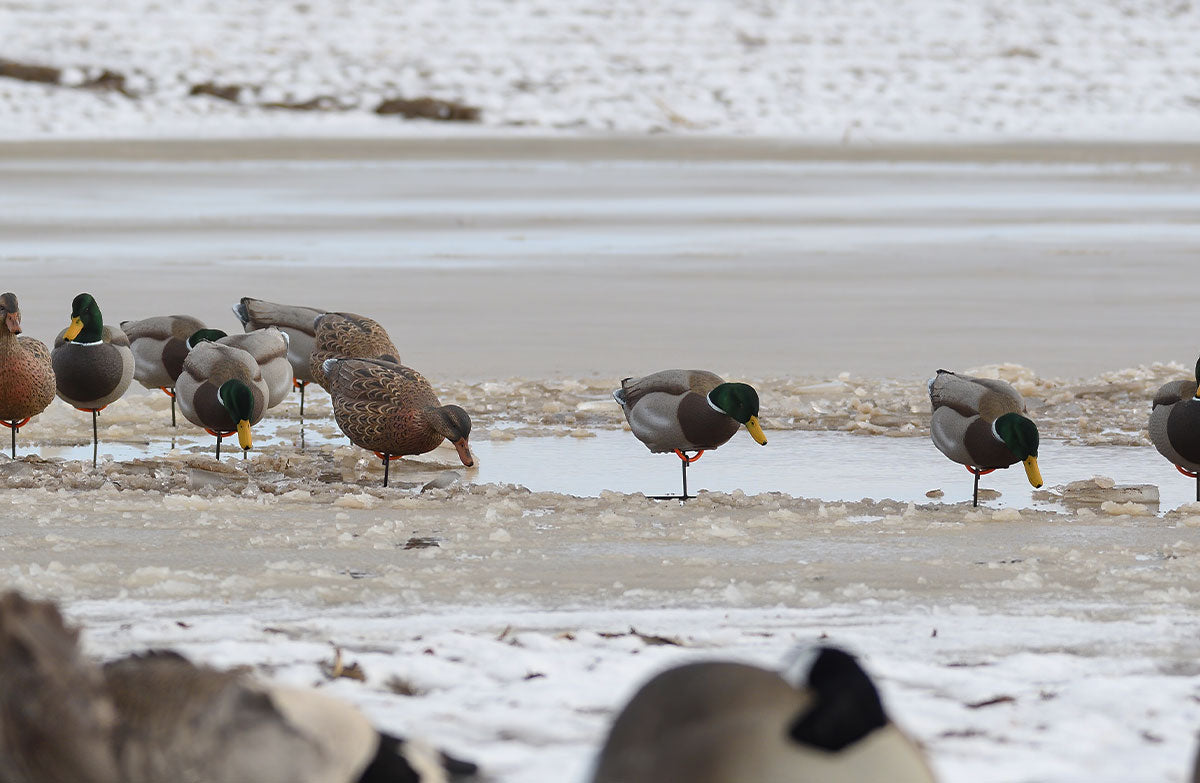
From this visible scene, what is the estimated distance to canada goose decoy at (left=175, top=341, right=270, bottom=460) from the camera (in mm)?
7227

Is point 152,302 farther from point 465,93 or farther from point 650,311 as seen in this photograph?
point 465,93

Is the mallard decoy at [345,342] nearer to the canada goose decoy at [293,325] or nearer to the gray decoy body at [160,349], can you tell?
the canada goose decoy at [293,325]

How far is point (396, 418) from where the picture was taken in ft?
23.4

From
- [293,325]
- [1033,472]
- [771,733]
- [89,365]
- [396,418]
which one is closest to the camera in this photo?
[771,733]

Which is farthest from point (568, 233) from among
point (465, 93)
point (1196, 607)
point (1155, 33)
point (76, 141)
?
point (1155, 33)

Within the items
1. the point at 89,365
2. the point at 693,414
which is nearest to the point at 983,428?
the point at 693,414

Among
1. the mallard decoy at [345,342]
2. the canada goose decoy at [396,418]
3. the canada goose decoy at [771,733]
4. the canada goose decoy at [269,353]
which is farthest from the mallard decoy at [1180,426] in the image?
the canada goose decoy at [771,733]

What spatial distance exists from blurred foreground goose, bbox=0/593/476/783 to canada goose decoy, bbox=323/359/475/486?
173 inches

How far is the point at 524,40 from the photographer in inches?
1859

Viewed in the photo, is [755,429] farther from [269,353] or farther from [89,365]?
[89,365]

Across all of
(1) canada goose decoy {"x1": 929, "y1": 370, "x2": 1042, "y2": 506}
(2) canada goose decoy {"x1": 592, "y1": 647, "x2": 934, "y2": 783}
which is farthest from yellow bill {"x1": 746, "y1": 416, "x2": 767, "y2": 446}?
(2) canada goose decoy {"x1": 592, "y1": 647, "x2": 934, "y2": 783}

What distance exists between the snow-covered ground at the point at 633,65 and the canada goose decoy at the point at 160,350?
2934cm

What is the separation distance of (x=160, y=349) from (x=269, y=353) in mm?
724

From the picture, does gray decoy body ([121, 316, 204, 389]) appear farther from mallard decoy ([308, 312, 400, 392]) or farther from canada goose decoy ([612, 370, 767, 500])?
canada goose decoy ([612, 370, 767, 500])
